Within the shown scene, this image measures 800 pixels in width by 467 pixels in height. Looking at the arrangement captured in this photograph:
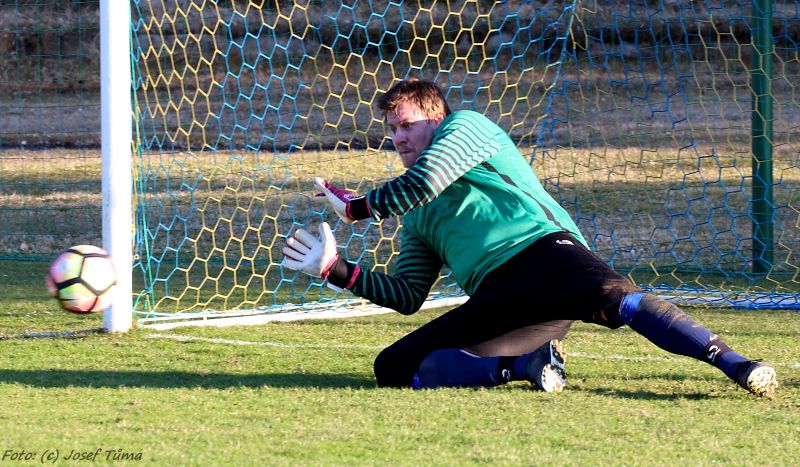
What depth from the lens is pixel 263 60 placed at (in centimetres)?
905

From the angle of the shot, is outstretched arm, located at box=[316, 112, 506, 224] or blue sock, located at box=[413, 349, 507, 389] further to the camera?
blue sock, located at box=[413, 349, 507, 389]

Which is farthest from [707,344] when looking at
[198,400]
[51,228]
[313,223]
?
[51,228]

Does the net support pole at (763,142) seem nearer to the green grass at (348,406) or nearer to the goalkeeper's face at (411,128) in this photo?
the green grass at (348,406)


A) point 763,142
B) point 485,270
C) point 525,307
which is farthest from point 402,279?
point 763,142

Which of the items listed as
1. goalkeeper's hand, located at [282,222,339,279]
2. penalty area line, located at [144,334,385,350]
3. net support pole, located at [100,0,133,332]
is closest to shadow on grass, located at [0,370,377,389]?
goalkeeper's hand, located at [282,222,339,279]

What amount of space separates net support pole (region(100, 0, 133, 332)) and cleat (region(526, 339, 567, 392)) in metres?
2.31

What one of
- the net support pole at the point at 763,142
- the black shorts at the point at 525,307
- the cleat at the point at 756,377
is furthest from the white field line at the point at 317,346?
the net support pole at the point at 763,142

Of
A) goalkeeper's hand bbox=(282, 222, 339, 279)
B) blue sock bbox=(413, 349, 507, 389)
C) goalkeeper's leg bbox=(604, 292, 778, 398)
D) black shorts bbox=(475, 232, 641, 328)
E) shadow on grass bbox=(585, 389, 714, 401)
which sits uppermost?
goalkeeper's hand bbox=(282, 222, 339, 279)

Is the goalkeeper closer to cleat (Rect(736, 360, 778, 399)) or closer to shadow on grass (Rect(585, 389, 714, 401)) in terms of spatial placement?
cleat (Rect(736, 360, 778, 399))

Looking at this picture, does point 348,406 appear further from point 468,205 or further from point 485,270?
point 468,205

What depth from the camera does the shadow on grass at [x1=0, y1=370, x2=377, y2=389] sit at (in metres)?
4.61

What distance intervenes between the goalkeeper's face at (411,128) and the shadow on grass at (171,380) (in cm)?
98

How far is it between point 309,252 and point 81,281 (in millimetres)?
1134

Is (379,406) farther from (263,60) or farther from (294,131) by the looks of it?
(294,131)
